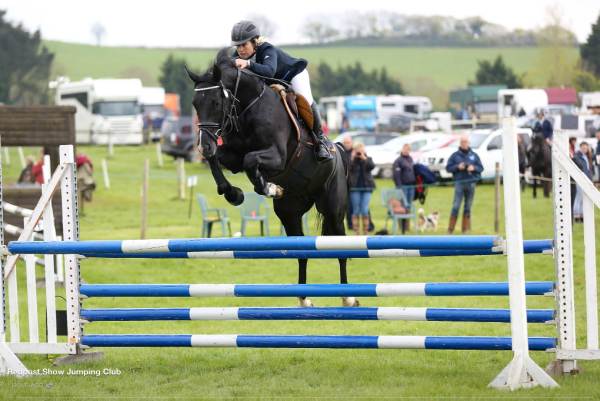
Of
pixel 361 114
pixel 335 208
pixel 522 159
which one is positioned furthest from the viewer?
pixel 361 114

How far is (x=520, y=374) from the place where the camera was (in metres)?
6.82

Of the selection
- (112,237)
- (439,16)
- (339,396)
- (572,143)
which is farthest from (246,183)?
(439,16)

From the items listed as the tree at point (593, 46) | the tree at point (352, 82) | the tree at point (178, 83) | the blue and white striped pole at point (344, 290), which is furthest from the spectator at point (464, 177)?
the tree at point (352, 82)

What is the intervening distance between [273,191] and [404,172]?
A: 13852 millimetres

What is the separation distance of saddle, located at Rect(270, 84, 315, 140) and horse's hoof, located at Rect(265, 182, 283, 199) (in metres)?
0.53

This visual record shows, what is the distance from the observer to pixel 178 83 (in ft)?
253

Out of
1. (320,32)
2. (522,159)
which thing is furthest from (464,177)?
(320,32)

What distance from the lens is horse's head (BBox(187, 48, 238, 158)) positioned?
823 cm

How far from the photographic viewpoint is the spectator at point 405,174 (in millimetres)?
22344

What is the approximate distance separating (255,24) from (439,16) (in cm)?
10951

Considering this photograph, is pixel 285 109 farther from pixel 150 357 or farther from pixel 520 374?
pixel 520 374

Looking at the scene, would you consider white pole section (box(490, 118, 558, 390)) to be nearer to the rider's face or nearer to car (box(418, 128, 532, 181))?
the rider's face

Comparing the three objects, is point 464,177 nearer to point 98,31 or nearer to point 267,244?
point 267,244

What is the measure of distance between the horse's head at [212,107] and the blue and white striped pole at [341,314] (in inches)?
50.9
